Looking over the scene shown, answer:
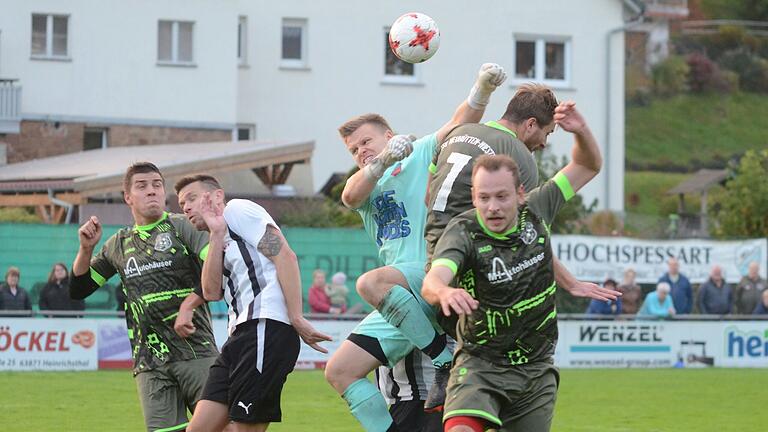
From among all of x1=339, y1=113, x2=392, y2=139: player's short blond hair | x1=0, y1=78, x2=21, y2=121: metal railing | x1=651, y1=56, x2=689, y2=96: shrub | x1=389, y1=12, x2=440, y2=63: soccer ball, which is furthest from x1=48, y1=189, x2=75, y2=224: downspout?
x1=651, y1=56, x2=689, y2=96: shrub

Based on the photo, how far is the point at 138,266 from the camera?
918 centimetres

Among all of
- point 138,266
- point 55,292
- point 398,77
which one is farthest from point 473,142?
point 398,77

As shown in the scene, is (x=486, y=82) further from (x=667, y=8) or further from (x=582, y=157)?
(x=667, y=8)

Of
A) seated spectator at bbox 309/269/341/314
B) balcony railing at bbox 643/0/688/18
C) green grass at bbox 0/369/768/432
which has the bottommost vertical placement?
green grass at bbox 0/369/768/432

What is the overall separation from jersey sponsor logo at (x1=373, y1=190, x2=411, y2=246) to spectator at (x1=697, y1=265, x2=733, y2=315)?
16.6m

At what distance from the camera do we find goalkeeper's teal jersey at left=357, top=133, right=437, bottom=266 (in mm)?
8617

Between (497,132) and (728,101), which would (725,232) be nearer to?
(497,132)

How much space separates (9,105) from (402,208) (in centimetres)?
2787

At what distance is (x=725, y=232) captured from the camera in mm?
32562

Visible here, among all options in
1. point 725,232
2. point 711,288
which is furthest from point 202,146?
point 711,288

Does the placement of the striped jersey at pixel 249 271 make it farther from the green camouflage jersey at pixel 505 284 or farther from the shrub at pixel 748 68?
the shrub at pixel 748 68

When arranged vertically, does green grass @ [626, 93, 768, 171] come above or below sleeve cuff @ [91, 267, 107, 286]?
above

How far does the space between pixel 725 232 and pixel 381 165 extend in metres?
25.6

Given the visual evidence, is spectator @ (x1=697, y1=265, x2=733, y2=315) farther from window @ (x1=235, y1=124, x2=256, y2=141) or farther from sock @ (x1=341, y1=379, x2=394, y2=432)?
window @ (x1=235, y1=124, x2=256, y2=141)
